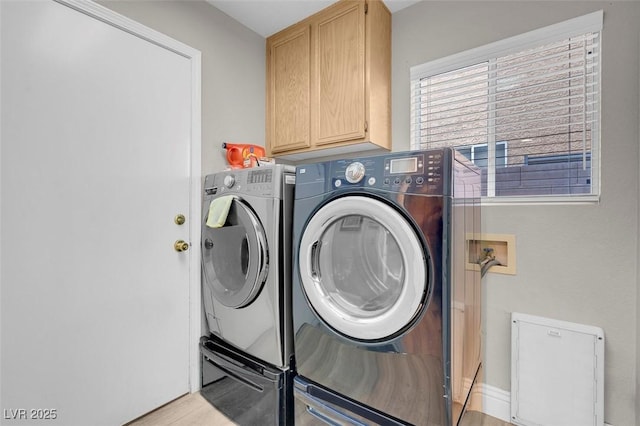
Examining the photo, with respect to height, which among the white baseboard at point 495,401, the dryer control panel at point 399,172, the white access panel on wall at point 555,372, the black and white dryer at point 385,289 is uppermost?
the dryer control panel at point 399,172

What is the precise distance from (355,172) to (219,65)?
Answer: 1469 millimetres

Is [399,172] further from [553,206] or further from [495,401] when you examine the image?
[495,401]

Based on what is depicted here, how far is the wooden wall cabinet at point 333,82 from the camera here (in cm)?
190

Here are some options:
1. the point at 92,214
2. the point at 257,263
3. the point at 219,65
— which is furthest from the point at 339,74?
the point at 92,214

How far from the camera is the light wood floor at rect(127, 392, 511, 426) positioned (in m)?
1.56

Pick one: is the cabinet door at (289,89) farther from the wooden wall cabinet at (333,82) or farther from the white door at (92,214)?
the white door at (92,214)

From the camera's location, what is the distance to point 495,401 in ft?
5.38

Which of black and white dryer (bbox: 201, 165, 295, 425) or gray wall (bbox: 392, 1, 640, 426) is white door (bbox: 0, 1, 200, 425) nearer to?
black and white dryer (bbox: 201, 165, 295, 425)

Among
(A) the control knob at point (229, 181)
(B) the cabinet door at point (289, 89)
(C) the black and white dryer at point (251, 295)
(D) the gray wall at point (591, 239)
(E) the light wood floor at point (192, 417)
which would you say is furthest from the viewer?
(B) the cabinet door at point (289, 89)

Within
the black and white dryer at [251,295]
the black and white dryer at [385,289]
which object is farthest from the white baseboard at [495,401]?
the black and white dryer at [251,295]

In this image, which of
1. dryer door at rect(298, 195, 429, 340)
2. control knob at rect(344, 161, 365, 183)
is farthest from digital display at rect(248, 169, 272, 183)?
control knob at rect(344, 161, 365, 183)

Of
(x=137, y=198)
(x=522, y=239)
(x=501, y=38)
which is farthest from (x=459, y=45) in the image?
(x=137, y=198)

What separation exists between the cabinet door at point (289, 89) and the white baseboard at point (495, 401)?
1884 mm

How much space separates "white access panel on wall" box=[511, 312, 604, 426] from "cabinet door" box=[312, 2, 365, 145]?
1456 mm
